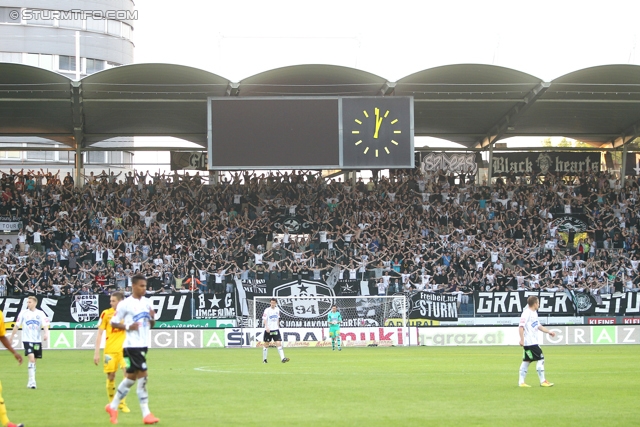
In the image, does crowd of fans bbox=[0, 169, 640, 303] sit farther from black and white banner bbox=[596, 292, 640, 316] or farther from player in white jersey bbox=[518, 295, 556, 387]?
player in white jersey bbox=[518, 295, 556, 387]

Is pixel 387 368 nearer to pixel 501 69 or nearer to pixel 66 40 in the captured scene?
pixel 501 69

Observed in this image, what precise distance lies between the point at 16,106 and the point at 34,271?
8641 millimetres

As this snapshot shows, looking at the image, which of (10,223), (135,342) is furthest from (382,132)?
(135,342)

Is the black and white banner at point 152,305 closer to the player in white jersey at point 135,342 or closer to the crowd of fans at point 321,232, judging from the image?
the crowd of fans at point 321,232

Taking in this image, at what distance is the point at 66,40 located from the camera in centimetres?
7875

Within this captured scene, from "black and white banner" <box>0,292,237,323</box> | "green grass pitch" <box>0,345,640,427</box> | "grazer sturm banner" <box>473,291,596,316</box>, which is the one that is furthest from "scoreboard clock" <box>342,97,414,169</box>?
"green grass pitch" <box>0,345,640,427</box>

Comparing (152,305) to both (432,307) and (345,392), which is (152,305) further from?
(345,392)

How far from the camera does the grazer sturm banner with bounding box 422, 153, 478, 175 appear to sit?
160 ft

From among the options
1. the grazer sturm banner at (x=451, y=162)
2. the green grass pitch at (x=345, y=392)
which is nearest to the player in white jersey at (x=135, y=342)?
the green grass pitch at (x=345, y=392)

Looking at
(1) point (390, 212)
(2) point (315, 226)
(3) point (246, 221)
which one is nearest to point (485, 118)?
(1) point (390, 212)

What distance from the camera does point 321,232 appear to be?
43.0 m

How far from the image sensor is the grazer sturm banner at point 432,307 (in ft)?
126

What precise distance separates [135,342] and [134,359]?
26 cm

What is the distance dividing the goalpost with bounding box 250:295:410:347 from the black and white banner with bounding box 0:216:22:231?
13142mm
